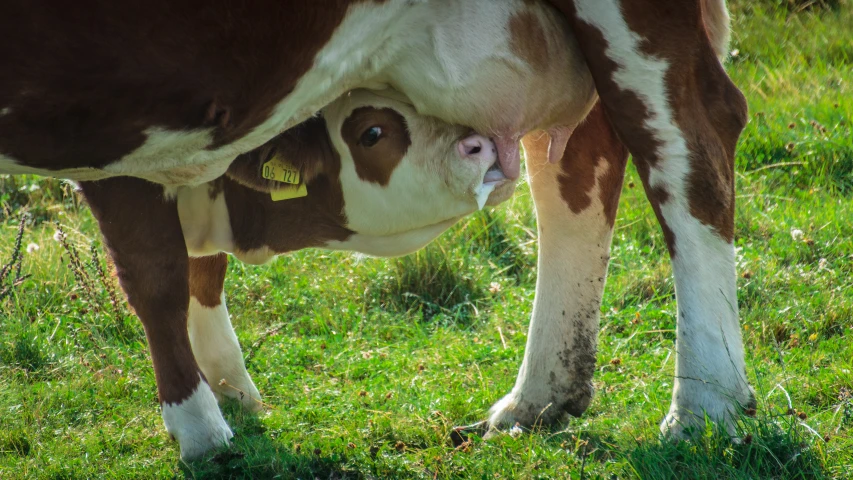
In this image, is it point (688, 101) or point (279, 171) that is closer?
point (688, 101)

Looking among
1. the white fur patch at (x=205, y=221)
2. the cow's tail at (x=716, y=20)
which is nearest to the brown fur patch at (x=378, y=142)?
the white fur patch at (x=205, y=221)

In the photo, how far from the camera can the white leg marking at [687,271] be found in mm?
3291

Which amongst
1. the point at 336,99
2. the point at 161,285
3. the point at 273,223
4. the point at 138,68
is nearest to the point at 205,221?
the point at 273,223

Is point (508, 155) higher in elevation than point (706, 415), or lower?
higher

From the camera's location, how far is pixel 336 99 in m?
3.78

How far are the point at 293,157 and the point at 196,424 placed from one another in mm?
1010

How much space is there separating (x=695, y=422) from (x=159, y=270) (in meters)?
1.93

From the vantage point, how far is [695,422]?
10.7 feet

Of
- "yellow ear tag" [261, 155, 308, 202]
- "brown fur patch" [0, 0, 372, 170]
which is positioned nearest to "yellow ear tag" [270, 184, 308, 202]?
"yellow ear tag" [261, 155, 308, 202]

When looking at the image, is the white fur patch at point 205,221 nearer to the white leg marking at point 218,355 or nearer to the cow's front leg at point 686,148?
the white leg marking at point 218,355

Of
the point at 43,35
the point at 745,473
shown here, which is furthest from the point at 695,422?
the point at 43,35

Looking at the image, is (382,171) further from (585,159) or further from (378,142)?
(585,159)

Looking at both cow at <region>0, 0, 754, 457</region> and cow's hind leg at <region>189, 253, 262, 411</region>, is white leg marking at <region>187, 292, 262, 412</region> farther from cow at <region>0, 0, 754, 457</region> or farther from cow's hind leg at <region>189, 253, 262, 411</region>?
cow at <region>0, 0, 754, 457</region>

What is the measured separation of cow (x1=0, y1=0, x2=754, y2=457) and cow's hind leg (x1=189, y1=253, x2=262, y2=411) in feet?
1.31
